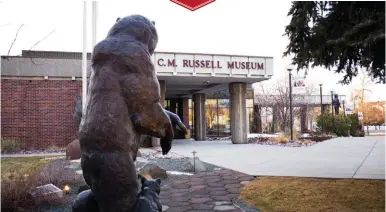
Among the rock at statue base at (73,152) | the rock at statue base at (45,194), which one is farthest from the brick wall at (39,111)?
the rock at statue base at (45,194)

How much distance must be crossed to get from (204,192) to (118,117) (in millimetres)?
4075

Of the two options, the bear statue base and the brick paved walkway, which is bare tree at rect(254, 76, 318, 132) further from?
the bear statue base

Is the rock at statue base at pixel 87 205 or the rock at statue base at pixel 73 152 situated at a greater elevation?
the rock at statue base at pixel 87 205

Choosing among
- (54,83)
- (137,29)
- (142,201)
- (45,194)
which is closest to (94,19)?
(45,194)

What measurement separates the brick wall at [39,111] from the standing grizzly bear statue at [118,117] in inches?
580

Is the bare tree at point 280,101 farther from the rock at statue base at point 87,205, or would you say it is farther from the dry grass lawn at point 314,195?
the rock at statue base at point 87,205

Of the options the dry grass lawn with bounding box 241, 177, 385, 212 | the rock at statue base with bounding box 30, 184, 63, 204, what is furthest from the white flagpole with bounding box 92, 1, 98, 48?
the dry grass lawn with bounding box 241, 177, 385, 212

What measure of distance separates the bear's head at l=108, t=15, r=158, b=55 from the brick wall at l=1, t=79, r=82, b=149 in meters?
14.7

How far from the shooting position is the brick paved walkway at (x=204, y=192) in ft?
16.9

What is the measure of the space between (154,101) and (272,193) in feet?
13.2

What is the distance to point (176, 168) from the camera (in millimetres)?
9250

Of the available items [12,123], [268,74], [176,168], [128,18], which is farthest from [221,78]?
[128,18]

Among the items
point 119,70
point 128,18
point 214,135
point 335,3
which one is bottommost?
point 214,135

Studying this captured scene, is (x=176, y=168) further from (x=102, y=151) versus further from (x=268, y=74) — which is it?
(x=268, y=74)
